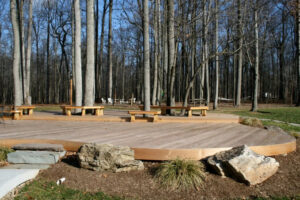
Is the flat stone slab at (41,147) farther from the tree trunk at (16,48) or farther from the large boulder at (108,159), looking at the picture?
the tree trunk at (16,48)

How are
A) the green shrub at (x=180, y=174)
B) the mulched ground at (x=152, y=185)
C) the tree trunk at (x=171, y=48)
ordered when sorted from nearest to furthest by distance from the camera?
the mulched ground at (x=152, y=185) < the green shrub at (x=180, y=174) < the tree trunk at (x=171, y=48)

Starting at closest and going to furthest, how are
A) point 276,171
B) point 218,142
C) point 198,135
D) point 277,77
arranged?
point 276,171, point 218,142, point 198,135, point 277,77

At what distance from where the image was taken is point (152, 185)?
326 cm

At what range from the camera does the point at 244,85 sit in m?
37.4

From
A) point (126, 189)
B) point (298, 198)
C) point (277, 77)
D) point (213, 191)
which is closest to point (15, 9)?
point (126, 189)

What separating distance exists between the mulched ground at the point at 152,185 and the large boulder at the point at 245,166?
0.09 m

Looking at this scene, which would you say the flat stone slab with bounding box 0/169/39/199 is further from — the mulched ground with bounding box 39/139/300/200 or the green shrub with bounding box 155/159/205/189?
the green shrub with bounding box 155/159/205/189

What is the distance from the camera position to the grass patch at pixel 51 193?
2.88 meters

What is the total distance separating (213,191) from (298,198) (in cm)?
108

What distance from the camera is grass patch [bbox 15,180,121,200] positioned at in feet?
9.45

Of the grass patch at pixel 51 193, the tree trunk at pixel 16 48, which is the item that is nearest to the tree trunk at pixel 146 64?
the grass patch at pixel 51 193

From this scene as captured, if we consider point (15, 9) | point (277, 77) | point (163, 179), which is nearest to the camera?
point (163, 179)

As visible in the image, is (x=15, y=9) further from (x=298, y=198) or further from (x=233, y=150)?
(x=298, y=198)

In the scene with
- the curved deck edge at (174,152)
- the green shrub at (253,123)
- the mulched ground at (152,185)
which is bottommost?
the mulched ground at (152,185)
